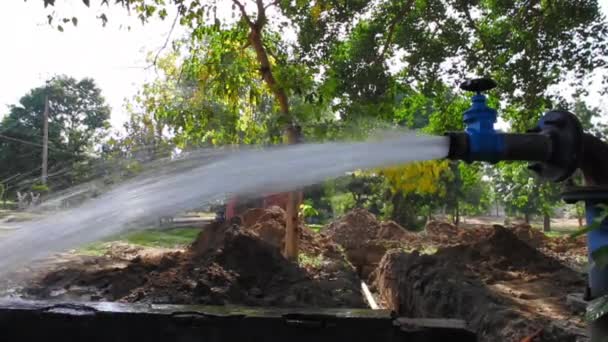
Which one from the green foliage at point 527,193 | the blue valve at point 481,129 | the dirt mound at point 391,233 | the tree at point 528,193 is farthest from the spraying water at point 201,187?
the tree at point 528,193

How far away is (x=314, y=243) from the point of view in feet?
38.6

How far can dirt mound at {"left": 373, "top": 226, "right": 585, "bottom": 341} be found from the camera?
4598mm

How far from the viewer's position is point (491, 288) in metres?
6.22

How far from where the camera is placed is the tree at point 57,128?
26859mm

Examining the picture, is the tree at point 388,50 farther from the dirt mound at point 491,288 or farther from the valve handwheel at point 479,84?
the valve handwheel at point 479,84

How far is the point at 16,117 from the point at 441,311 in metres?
32.3

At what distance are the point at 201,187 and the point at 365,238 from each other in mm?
11941

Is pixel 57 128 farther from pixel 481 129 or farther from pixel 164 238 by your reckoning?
pixel 481 129

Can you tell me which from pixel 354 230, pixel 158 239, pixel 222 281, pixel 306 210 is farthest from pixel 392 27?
pixel 158 239

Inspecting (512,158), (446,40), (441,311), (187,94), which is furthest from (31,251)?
(446,40)

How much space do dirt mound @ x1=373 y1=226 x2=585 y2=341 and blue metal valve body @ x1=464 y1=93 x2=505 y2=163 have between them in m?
2.87

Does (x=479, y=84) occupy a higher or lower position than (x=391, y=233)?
higher

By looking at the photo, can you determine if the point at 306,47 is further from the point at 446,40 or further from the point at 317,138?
the point at 446,40

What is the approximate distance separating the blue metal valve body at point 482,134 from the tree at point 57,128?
74.9 feet
